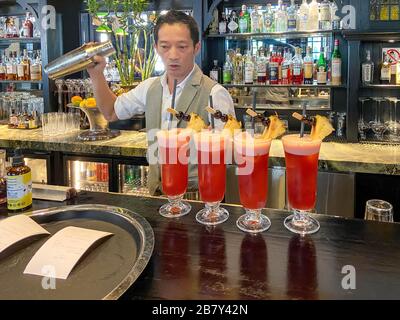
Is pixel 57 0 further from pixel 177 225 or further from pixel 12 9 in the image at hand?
pixel 177 225

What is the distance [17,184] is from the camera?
55.7 inches

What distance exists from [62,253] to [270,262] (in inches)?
20.8

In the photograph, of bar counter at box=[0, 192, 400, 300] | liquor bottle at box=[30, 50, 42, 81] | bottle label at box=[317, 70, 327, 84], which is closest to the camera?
bar counter at box=[0, 192, 400, 300]

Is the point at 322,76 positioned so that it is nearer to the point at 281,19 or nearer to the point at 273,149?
the point at 281,19

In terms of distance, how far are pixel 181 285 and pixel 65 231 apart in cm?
42

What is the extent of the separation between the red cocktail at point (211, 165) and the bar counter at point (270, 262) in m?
0.09

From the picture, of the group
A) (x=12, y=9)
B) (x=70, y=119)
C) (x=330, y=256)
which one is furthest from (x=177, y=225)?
(x=12, y=9)

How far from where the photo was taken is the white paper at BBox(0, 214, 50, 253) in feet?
3.77

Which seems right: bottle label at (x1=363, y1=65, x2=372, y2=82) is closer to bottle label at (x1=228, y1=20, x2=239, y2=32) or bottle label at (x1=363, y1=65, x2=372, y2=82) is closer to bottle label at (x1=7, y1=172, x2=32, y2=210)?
bottle label at (x1=228, y1=20, x2=239, y2=32)

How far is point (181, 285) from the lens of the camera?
97 cm

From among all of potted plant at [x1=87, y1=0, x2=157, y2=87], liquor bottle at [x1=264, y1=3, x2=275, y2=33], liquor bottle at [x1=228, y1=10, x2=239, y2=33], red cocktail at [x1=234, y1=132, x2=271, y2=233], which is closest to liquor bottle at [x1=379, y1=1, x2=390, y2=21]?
liquor bottle at [x1=264, y1=3, x2=275, y2=33]

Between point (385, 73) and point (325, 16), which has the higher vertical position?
point (325, 16)

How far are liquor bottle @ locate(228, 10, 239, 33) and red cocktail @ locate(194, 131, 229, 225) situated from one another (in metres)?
2.41

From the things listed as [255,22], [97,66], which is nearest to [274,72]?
Result: [255,22]
